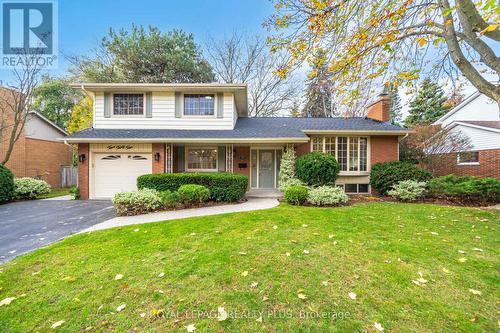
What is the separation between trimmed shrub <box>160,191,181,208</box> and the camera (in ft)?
25.1

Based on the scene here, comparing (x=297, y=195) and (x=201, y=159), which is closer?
(x=297, y=195)

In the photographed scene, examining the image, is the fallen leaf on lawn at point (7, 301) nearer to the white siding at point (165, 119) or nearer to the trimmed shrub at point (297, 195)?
the trimmed shrub at point (297, 195)

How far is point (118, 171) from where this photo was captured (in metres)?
10.4

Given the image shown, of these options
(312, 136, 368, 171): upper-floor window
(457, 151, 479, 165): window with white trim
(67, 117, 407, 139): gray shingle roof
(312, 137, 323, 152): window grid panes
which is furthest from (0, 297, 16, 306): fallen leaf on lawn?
(457, 151, 479, 165): window with white trim

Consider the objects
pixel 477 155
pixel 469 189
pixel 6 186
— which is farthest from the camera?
pixel 477 155

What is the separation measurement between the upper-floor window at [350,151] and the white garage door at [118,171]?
350 inches

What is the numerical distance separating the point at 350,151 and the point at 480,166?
30.3ft

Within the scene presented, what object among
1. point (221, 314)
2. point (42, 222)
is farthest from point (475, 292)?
point (42, 222)

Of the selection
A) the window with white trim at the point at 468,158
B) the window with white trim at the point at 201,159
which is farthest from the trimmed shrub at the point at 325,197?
the window with white trim at the point at 468,158

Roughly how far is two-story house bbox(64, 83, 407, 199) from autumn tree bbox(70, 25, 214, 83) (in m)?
8.07

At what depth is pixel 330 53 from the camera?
591 centimetres

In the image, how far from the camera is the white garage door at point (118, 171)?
10.3 metres

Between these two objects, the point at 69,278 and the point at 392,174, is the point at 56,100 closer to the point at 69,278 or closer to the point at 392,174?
the point at 69,278

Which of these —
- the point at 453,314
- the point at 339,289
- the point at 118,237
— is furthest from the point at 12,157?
the point at 453,314
